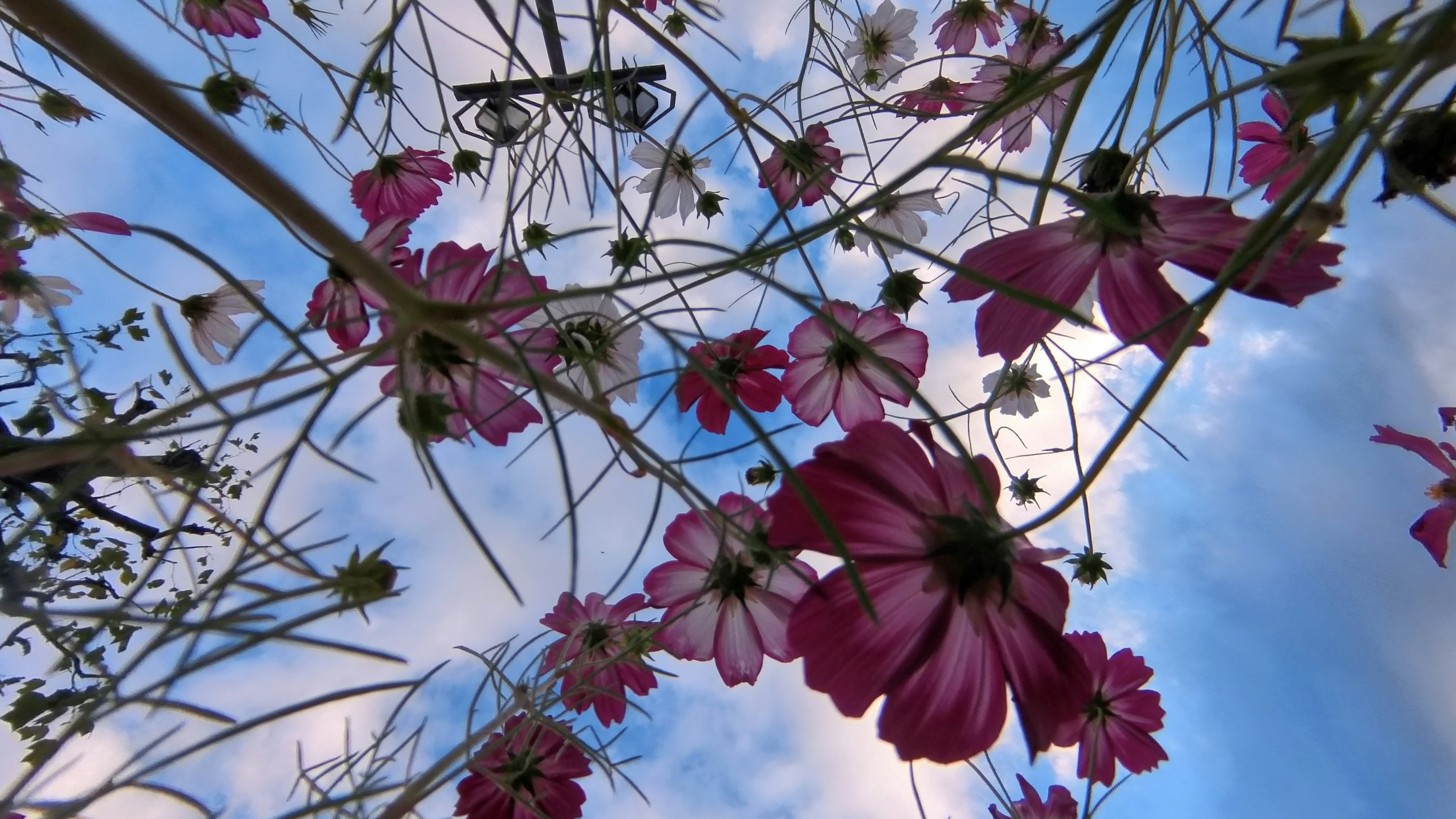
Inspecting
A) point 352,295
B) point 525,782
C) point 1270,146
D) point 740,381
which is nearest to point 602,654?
Answer: point 525,782

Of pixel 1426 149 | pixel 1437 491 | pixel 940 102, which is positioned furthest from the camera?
pixel 940 102

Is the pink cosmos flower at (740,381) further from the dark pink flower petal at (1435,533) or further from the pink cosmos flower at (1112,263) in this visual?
the dark pink flower petal at (1435,533)

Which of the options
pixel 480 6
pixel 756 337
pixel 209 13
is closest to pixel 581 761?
pixel 756 337

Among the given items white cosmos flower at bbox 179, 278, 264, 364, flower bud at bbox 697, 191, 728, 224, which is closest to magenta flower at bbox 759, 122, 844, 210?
flower bud at bbox 697, 191, 728, 224

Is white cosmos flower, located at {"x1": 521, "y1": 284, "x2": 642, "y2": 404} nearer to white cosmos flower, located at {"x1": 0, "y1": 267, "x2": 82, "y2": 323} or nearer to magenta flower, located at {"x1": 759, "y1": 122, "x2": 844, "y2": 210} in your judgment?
magenta flower, located at {"x1": 759, "y1": 122, "x2": 844, "y2": 210}

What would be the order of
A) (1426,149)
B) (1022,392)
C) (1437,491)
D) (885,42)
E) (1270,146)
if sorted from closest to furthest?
1. (1426,149)
2. (1270,146)
3. (1437,491)
4. (1022,392)
5. (885,42)

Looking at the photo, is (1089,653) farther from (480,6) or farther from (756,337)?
(480,6)

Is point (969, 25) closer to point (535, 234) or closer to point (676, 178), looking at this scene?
point (676, 178)

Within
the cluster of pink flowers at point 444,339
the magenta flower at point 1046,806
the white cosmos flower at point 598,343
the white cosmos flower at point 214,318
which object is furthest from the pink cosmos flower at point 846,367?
the white cosmos flower at point 214,318
